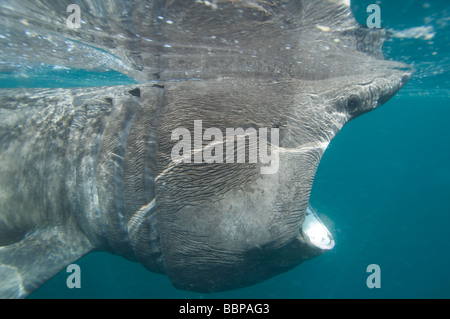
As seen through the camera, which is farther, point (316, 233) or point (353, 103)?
point (353, 103)

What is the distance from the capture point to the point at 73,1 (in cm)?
450

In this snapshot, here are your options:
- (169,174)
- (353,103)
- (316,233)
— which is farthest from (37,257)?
(353,103)

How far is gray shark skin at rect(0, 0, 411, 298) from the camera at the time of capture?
2324mm

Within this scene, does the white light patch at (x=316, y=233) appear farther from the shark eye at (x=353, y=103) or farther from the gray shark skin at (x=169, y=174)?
the shark eye at (x=353, y=103)

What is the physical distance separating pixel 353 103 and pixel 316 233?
1758 mm

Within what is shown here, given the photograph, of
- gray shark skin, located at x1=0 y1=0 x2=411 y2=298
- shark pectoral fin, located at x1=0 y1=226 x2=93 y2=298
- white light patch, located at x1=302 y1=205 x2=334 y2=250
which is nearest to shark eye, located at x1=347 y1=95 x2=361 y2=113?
gray shark skin, located at x1=0 y1=0 x2=411 y2=298

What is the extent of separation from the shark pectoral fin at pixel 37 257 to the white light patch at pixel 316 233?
2670 millimetres

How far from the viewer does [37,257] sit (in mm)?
2838

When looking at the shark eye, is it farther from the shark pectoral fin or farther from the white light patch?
the shark pectoral fin

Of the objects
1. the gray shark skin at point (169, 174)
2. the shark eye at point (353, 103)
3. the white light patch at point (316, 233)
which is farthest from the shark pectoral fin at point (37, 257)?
the shark eye at point (353, 103)

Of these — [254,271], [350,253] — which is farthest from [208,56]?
[350,253]

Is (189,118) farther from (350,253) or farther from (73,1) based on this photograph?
(350,253)

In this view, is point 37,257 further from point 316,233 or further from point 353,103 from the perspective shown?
point 353,103

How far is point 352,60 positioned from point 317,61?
863 millimetres
